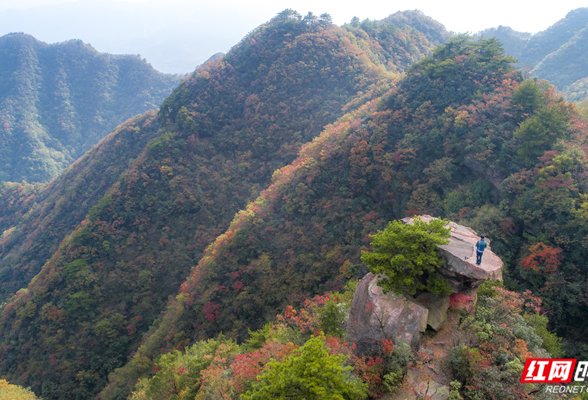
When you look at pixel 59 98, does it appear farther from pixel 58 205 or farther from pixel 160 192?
pixel 160 192

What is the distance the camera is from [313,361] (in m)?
8.80

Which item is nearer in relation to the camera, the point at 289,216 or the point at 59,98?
the point at 289,216

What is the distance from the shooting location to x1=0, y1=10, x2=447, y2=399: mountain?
38.0m

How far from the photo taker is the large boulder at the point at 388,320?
1183cm

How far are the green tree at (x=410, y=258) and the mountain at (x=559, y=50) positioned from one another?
62.5 metres

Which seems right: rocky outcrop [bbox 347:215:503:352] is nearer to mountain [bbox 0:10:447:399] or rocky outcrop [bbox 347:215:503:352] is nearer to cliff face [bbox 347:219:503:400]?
cliff face [bbox 347:219:503:400]

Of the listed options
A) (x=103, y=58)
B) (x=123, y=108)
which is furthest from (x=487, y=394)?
(x=103, y=58)

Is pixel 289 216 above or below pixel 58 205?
above

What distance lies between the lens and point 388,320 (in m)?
12.2

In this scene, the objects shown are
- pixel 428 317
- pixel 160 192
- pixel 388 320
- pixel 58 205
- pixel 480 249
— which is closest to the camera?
pixel 480 249

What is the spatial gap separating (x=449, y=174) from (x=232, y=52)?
63.3 metres

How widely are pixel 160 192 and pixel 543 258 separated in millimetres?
51378

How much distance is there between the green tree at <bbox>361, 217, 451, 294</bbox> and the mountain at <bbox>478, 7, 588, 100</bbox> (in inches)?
2461

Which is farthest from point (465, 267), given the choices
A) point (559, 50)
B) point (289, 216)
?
point (559, 50)
